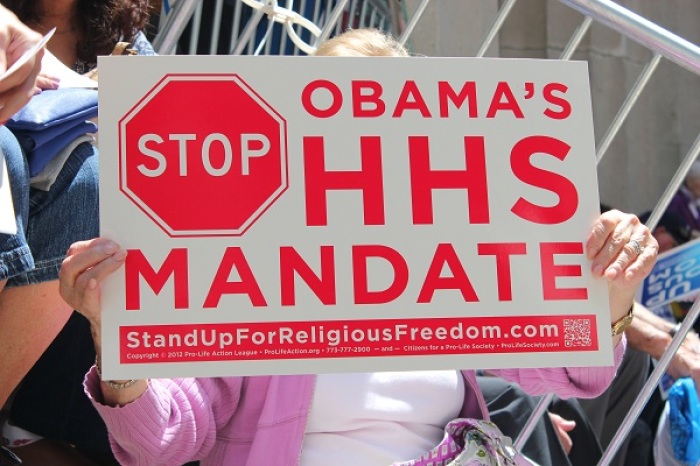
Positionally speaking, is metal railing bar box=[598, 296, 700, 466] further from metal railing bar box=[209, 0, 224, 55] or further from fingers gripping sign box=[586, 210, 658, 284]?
metal railing bar box=[209, 0, 224, 55]

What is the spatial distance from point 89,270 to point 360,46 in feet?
2.79

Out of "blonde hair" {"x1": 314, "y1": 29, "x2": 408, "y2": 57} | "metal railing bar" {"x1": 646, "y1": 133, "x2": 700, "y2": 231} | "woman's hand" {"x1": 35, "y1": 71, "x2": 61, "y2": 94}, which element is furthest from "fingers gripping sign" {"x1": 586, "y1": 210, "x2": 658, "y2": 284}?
"woman's hand" {"x1": 35, "y1": 71, "x2": 61, "y2": 94}

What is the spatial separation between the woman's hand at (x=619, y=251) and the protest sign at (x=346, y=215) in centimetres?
2

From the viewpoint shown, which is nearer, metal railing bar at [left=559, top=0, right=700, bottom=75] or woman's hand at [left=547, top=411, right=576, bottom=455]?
metal railing bar at [left=559, top=0, right=700, bottom=75]

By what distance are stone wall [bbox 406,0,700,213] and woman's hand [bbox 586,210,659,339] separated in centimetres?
417

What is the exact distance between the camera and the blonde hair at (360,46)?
2.30m

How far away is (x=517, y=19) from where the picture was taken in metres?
6.45

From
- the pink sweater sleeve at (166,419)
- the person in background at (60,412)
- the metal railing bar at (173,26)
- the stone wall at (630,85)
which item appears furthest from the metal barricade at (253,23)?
the stone wall at (630,85)

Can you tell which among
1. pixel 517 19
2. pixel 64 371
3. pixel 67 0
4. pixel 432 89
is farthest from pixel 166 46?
pixel 517 19

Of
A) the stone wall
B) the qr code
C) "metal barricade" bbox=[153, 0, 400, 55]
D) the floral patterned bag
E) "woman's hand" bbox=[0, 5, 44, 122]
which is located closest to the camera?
"woman's hand" bbox=[0, 5, 44, 122]

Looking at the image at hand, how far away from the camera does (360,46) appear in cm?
232

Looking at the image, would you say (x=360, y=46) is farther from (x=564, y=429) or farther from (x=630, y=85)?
(x=630, y=85)

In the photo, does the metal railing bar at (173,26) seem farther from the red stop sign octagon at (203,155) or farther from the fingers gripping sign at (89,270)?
the fingers gripping sign at (89,270)

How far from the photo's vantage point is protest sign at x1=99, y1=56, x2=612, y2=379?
1.80 metres
